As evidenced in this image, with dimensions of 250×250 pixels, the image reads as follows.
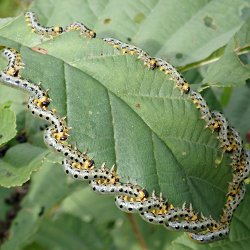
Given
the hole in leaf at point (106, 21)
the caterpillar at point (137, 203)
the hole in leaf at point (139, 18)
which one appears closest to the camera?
the caterpillar at point (137, 203)

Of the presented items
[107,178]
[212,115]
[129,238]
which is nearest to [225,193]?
[212,115]

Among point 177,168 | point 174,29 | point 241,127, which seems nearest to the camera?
point 177,168

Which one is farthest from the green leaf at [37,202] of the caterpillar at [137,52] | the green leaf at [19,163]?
the caterpillar at [137,52]

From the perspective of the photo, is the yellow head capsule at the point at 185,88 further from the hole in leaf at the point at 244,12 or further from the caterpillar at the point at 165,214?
the hole in leaf at the point at 244,12

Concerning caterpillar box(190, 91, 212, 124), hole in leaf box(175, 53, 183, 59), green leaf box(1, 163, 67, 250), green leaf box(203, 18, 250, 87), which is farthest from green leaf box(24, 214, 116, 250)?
caterpillar box(190, 91, 212, 124)

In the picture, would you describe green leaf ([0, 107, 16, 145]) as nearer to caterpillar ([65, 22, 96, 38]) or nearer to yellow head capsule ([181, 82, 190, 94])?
caterpillar ([65, 22, 96, 38])

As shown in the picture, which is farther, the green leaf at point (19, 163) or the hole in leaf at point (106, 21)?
the hole in leaf at point (106, 21)

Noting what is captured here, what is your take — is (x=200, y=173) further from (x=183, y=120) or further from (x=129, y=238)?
(x=129, y=238)
